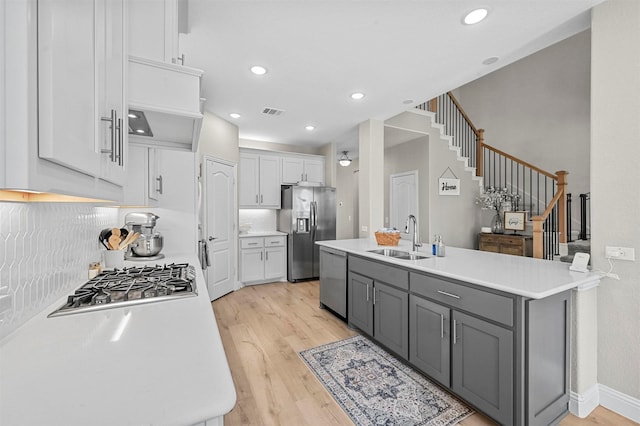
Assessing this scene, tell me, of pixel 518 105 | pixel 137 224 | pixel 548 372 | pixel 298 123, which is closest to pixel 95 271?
pixel 137 224

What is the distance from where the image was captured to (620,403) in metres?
1.77

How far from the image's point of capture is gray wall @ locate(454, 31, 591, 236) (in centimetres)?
478

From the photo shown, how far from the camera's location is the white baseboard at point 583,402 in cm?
175

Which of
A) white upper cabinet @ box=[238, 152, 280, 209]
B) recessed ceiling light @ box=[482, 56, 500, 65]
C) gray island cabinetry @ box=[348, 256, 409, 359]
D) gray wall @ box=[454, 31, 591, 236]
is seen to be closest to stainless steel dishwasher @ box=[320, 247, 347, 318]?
gray island cabinetry @ box=[348, 256, 409, 359]

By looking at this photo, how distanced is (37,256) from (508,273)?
2506 mm

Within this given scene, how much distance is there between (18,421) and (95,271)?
4.78 ft

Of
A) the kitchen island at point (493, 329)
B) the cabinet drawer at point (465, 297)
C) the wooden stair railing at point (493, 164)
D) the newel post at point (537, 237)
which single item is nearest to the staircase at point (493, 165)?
the wooden stair railing at point (493, 164)

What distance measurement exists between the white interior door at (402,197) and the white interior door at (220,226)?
Result: 10.7 ft

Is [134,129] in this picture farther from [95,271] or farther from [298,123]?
[298,123]

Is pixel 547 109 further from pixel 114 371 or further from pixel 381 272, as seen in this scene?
pixel 114 371

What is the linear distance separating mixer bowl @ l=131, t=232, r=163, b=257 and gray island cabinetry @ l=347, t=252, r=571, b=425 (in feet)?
6.95

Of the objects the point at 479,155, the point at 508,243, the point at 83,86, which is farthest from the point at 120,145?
the point at 479,155

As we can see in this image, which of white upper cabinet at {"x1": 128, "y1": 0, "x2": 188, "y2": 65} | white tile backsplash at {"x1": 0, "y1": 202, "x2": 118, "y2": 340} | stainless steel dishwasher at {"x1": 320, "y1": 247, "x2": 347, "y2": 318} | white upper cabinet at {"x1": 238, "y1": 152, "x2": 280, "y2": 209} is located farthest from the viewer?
white upper cabinet at {"x1": 238, "y1": 152, "x2": 280, "y2": 209}

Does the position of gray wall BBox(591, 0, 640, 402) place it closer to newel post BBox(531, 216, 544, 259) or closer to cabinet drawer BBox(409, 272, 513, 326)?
cabinet drawer BBox(409, 272, 513, 326)
